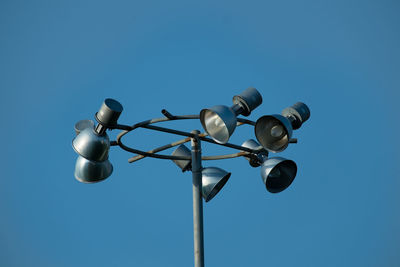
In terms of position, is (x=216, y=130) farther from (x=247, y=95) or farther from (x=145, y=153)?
(x=145, y=153)

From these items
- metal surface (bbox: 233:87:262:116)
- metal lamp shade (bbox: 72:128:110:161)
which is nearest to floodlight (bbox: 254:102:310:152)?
metal surface (bbox: 233:87:262:116)

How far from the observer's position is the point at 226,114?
619cm

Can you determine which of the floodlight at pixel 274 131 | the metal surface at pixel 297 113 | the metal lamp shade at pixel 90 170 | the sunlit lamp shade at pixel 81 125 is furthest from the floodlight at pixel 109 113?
the metal surface at pixel 297 113

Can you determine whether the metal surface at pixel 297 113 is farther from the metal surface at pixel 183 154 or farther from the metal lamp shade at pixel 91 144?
the metal lamp shade at pixel 91 144

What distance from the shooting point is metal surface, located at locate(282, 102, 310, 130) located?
7.52m

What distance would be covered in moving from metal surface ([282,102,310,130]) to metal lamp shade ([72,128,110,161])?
2.52 metres

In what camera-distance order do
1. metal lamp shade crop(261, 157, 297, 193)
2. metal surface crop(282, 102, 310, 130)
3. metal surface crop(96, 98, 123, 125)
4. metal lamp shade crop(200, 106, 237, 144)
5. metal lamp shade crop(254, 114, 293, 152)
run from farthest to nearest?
metal surface crop(282, 102, 310, 130) → metal lamp shade crop(261, 157, 297, 193) → metal lamp shade crop(254, 114, 293, 152) → metal surface crop(96, 98, 123, 125) → metal lamp shade crop(200, 106, 237, 144)

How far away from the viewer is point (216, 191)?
25.0 ft

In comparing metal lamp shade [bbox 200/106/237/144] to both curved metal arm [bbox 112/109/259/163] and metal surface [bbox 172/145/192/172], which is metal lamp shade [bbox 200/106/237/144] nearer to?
curved metal arm [bbox 112/109/259/163]

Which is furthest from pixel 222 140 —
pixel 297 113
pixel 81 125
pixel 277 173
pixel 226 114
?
pixel 81 125

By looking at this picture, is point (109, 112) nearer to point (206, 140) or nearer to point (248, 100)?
point (206, 140)

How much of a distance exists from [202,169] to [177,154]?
61 cm

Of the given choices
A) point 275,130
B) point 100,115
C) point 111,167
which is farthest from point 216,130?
point 111,167

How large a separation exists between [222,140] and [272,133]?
752mm
